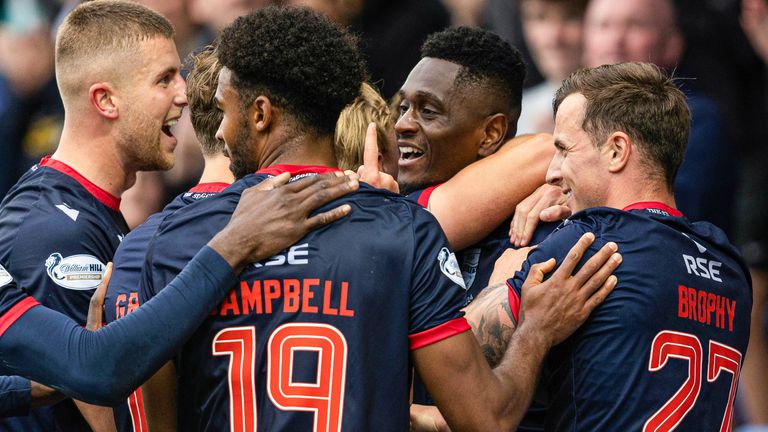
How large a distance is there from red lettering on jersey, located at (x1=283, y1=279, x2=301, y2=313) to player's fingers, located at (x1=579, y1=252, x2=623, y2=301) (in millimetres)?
969

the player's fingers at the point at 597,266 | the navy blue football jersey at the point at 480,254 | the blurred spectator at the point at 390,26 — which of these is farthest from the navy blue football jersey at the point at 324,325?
the blurred spectator at the point at 390,26

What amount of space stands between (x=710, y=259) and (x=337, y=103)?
4.58ft

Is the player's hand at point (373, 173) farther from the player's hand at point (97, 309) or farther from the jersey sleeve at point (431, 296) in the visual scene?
the player's hand at point (97, 309)

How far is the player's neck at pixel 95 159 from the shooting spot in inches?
194

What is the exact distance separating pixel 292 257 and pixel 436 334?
50cm

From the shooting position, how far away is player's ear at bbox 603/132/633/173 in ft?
13.4

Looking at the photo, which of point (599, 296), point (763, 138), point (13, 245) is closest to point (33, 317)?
point (13, 245)

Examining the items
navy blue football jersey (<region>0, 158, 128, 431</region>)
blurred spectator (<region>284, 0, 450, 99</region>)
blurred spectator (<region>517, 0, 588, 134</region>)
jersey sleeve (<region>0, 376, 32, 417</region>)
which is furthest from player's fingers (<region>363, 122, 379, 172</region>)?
blurred spectator (<region>284, 0, 450, 99</region>)

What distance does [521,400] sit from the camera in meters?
3.80

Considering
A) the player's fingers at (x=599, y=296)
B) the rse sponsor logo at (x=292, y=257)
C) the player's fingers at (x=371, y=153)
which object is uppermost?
the player's fingers at (x=371, y=153)

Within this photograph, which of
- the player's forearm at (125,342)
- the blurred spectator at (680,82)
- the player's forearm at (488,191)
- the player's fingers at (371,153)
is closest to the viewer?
the player's forearm at (125,342)

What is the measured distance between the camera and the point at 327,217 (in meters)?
3.63

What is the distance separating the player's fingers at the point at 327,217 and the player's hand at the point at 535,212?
1097 mm

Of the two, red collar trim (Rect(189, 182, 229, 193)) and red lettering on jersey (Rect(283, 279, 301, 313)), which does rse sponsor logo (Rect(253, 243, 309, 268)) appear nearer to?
red lettering on jersey (Rect(283, 279, 301, 313))
